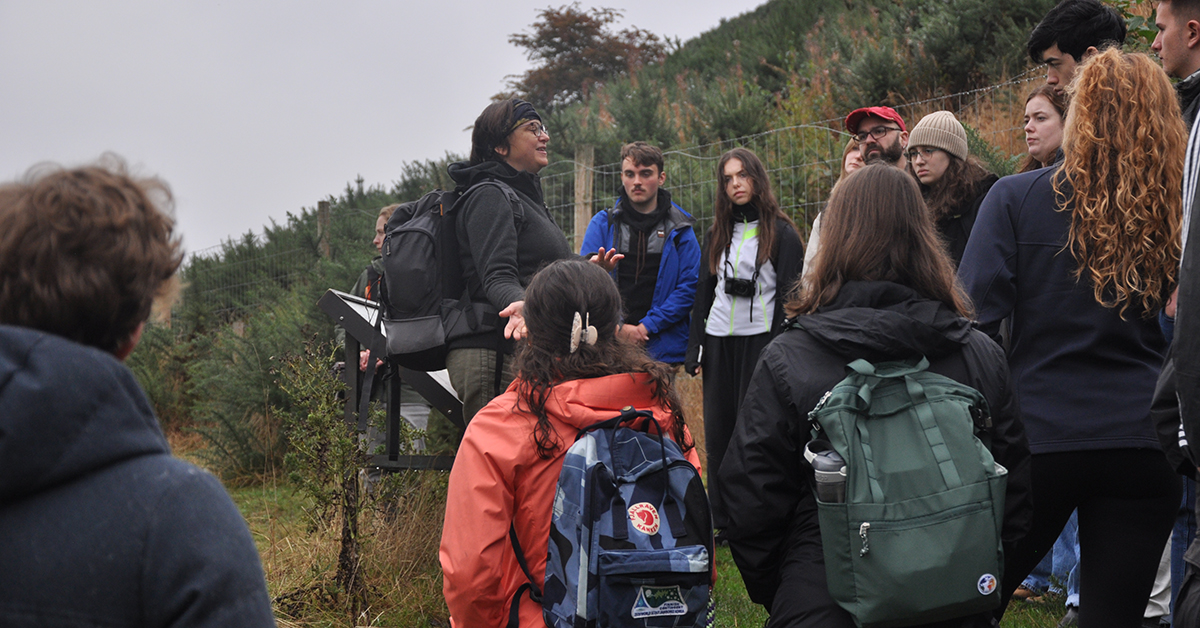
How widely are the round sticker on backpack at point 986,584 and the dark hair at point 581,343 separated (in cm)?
86

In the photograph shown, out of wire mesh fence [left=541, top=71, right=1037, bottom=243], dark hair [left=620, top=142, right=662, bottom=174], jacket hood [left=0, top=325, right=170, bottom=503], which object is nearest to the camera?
jacket hood [left=0, top=325, right=170, bottom=503]

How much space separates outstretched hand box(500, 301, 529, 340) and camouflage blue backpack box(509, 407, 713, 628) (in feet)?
2.23

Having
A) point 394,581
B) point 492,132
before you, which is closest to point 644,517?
point 492,132

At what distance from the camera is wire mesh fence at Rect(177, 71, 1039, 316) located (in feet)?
28.4

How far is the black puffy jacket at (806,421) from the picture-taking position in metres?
2.17

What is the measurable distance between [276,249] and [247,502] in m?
6.89

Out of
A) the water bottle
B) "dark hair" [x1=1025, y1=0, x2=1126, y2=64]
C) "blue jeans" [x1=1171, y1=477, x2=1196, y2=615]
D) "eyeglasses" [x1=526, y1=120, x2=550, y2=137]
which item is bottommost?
"blue jeans" [x1=1171, y1=477, x2=1196, y2=615]

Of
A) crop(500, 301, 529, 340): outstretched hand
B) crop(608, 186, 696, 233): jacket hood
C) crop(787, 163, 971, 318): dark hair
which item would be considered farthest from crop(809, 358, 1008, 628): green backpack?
crop(608, 186, 696, 233): jacket hood

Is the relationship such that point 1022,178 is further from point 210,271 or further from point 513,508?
point 210,271

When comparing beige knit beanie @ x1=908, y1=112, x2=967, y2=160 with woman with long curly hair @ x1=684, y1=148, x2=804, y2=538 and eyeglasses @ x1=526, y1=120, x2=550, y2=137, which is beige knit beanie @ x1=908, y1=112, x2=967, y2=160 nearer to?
woman with long curly hair @ x1=684, y1=148, x2=804, y2=538

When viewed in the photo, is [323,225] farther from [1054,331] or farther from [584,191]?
[1054,331]

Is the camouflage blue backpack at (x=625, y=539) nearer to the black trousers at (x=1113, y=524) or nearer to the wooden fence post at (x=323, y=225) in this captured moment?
the black trousers at (x=1113, y=524)

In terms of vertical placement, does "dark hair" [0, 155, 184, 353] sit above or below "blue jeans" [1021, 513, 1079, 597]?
above

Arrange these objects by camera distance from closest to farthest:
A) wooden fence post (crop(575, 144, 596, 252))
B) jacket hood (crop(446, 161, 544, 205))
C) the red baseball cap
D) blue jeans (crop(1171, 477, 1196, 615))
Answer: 1. blue jeans (crop(1171, 477, 1196, 615))
2. jacket hood (crop(446, 161, 544, 205))
3. the red baseball cap
4. wooden fence post (crop(575, 144, 596, 252))
